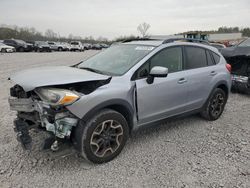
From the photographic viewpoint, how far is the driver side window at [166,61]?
3.17 metres

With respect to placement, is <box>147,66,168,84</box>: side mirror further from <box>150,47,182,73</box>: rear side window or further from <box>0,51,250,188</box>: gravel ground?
<box>0,51,250,188</box>: gravel ground

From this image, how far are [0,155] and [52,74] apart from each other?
4.62 ft

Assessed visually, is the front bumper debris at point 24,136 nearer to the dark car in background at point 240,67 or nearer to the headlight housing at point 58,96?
the headlight housing at point 58,96

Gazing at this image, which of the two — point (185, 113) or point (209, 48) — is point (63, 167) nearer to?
point (185, 113)

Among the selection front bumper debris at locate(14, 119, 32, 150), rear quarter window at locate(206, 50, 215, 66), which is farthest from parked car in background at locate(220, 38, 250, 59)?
front bumper debris at locate(14, 119, 32, 150)

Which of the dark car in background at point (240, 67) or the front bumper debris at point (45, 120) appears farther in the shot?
the dark car in background at point (240, 67)

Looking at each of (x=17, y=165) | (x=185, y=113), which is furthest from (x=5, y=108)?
(x=185, y=113)

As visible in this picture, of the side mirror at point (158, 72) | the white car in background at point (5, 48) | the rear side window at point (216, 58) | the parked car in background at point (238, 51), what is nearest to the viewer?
the side mirror at point (158, 72)

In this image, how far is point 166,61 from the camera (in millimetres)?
3510

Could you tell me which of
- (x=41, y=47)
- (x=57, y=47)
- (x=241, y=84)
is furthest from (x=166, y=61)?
(x=57, y=47)

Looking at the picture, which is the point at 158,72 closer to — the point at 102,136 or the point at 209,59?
the point at 102,136

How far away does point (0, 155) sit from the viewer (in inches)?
119

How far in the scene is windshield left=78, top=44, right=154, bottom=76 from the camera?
322 cm

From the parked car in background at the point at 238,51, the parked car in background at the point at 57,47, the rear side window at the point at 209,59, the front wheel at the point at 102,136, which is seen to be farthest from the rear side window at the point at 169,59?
the parked car in background at the point at 57,47
